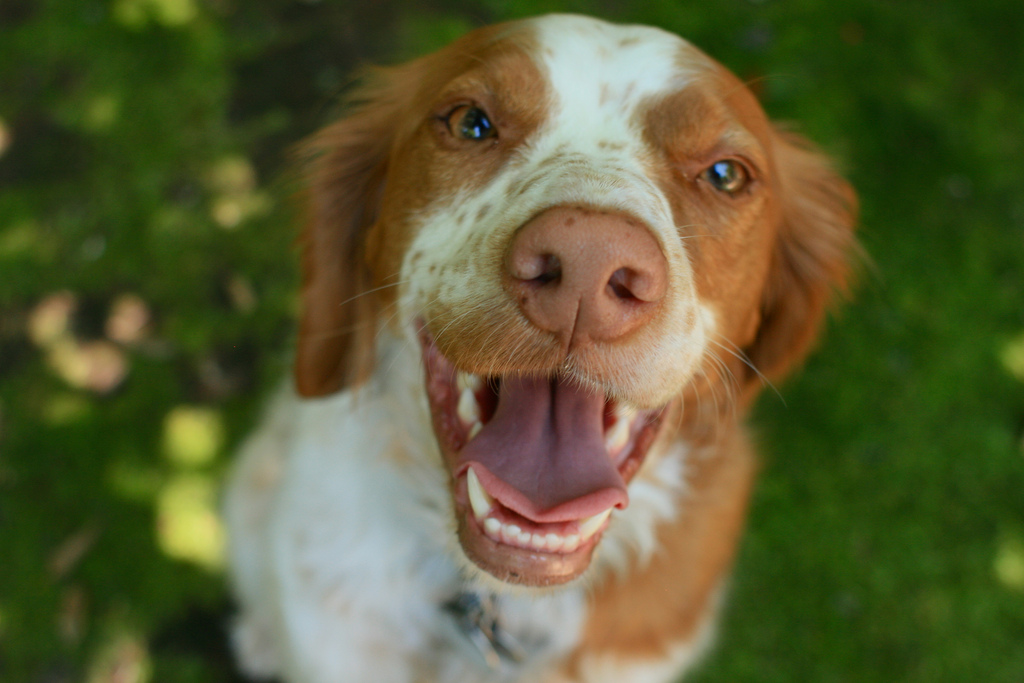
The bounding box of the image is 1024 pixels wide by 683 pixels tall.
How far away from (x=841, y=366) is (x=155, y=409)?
342 centimetres

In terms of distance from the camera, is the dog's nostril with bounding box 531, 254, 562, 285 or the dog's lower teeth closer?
the dog's nostril with bounding box 531, 254, 562, 285

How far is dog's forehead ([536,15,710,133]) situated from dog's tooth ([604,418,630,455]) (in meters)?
0.74

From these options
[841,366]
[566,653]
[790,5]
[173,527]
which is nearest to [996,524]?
[841,366]

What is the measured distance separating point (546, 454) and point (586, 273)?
61 cm

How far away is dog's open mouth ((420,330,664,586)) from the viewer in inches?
65.2

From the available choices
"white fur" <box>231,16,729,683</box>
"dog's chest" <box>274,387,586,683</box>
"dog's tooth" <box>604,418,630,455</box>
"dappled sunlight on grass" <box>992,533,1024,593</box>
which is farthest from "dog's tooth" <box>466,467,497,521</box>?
"dappled sunlight on grass" <box>992,533,1024,593</box>

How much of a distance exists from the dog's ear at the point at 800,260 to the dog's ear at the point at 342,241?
3.93 feet

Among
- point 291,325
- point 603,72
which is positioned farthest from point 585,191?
point 291,325

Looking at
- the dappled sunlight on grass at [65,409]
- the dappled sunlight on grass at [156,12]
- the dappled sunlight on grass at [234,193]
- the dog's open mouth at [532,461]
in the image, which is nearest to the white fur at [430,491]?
the dog's open mouth at [532,461]

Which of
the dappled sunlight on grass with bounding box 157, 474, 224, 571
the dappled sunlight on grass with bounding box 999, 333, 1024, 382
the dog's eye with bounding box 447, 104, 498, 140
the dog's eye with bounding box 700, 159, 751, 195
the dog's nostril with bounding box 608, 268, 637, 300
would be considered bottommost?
the dappled sunlight on grass with bounding box 157, 474, 224, 571

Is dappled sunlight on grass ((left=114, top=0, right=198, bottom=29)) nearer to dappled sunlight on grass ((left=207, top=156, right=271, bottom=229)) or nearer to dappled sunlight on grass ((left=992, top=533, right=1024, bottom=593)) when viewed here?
dappled sunlight on grass ((left=207, top=156, right=271, bottom=229))

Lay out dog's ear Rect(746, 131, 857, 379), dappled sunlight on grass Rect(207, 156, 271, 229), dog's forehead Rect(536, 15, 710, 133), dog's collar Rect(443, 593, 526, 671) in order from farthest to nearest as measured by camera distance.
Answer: dappled sunlight on grass Rect(207, 156, 271, 229)
dog's ear Rect(746, 131, 857, 379)
dog's collar Rect(443, 593, 526, 671)
dog's forehead Rect(536, 15, 710, 133)

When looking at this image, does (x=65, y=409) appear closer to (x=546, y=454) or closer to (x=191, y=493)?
(x=191, y=493)

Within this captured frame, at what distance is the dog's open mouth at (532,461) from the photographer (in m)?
1.66
